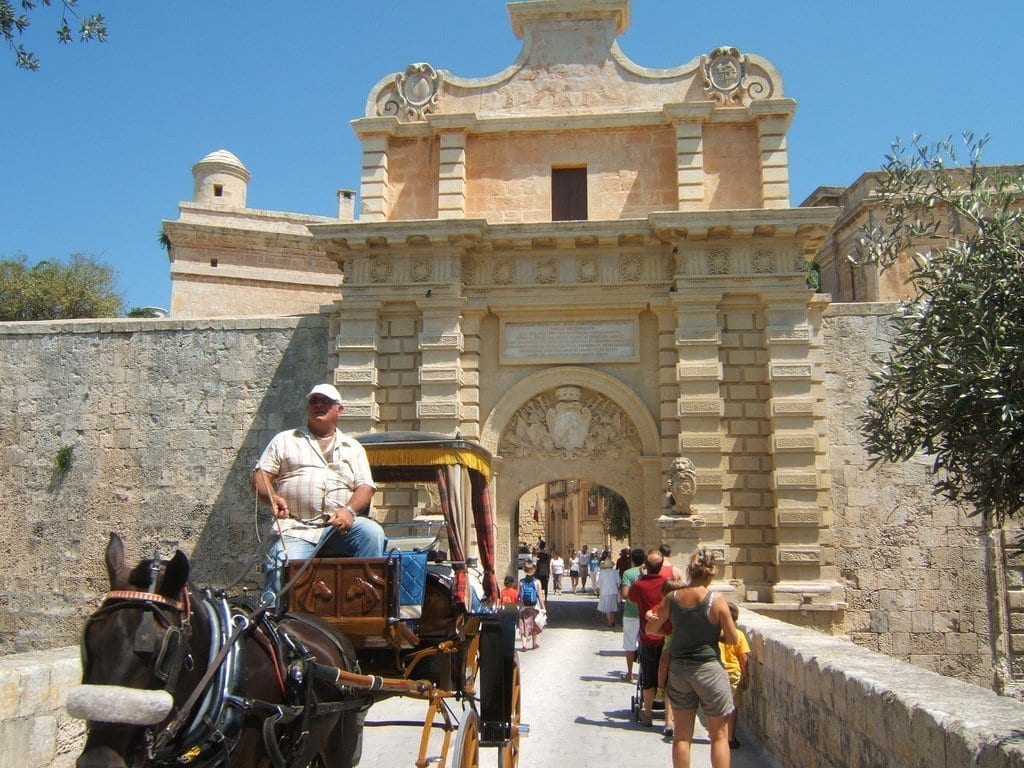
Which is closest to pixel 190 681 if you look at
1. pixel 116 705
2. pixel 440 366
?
pixel 116 705

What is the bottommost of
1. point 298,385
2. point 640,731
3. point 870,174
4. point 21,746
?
point 640,731

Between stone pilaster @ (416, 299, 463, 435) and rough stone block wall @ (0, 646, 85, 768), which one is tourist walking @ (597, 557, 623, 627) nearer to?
stone pilaster @ (416, 299, 463, 435)

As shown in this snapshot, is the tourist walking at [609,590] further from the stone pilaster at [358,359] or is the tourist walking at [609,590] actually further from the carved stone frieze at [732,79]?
the carved stone frieze at [732,79]

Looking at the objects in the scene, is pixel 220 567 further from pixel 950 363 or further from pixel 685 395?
pixel 950 363

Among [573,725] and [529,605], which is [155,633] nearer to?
[573,725]

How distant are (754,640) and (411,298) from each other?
29.4ft

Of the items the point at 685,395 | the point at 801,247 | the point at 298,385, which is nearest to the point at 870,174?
the point at 801,247

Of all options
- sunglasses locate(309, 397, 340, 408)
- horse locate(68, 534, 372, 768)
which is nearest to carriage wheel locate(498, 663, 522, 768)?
horse locate(68, 534, 372, 768)

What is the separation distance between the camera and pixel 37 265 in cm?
3111

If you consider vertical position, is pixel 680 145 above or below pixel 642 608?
above

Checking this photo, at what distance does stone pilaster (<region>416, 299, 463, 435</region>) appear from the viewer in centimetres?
1462

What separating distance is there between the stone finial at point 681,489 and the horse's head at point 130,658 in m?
11.2

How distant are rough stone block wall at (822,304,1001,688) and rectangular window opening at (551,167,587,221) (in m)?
4.83

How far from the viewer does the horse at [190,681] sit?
280cm
